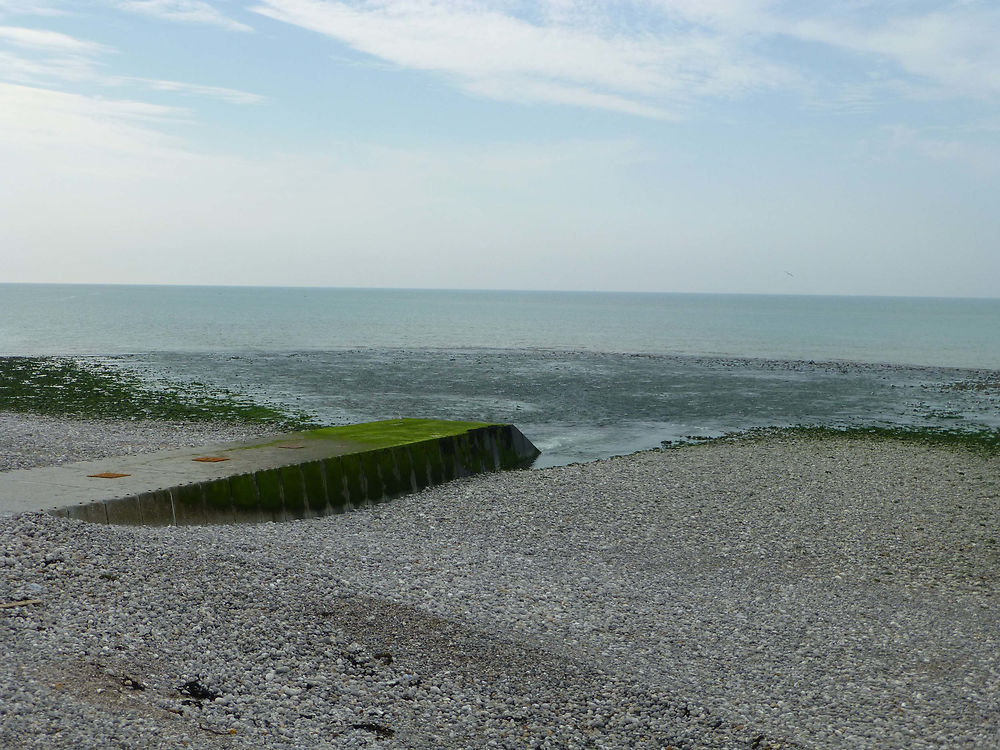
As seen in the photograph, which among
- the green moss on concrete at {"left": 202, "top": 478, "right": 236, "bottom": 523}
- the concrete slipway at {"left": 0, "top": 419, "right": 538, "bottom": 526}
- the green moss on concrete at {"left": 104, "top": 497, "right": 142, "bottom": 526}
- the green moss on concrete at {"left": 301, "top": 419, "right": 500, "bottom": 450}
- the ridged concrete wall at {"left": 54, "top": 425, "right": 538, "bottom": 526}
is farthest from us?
the green moss on concrete at {"left": 301, "top": 419, "right": 500, "bottom": 450}

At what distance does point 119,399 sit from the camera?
1400 inches

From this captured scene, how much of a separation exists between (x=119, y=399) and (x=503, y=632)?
3015cm

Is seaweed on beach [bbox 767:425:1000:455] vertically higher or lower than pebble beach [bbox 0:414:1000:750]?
higher

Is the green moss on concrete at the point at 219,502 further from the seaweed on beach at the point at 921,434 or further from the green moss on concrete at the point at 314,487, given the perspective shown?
the seaweed on beach at the point at 921,434

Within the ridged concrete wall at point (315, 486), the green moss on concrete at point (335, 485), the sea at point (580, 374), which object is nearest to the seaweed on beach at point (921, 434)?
the sea at point (580, 374)

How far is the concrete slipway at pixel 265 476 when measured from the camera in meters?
13.5

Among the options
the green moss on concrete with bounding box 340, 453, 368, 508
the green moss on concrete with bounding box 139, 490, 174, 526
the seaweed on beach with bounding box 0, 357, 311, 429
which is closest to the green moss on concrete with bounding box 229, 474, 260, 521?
the green moss on concrete with bounding box 139, 490, 174, 526

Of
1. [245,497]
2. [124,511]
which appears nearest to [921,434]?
[245,497]

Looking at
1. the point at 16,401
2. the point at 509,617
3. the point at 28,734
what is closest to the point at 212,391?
the point at 16,401

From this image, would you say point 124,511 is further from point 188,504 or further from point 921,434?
point 921,434

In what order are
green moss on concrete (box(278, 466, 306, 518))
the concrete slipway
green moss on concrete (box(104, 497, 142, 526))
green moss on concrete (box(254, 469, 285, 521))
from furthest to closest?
green moss on concrete (box(278, 466, 306, 518)) → green moss on concrete (box(254, 469, 285, 521)) → the concrete slipway → green moss on concrete (box(104, 497, 142, 526))

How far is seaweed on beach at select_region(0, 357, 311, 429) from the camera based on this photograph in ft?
103

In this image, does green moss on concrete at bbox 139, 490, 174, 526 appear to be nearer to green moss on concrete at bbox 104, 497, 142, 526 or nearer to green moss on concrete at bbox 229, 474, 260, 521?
green moss on concrete at bbox 104, 497, 142, 526

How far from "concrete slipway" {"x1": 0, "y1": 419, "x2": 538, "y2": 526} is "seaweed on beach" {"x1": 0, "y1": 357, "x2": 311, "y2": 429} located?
31.1 ft
